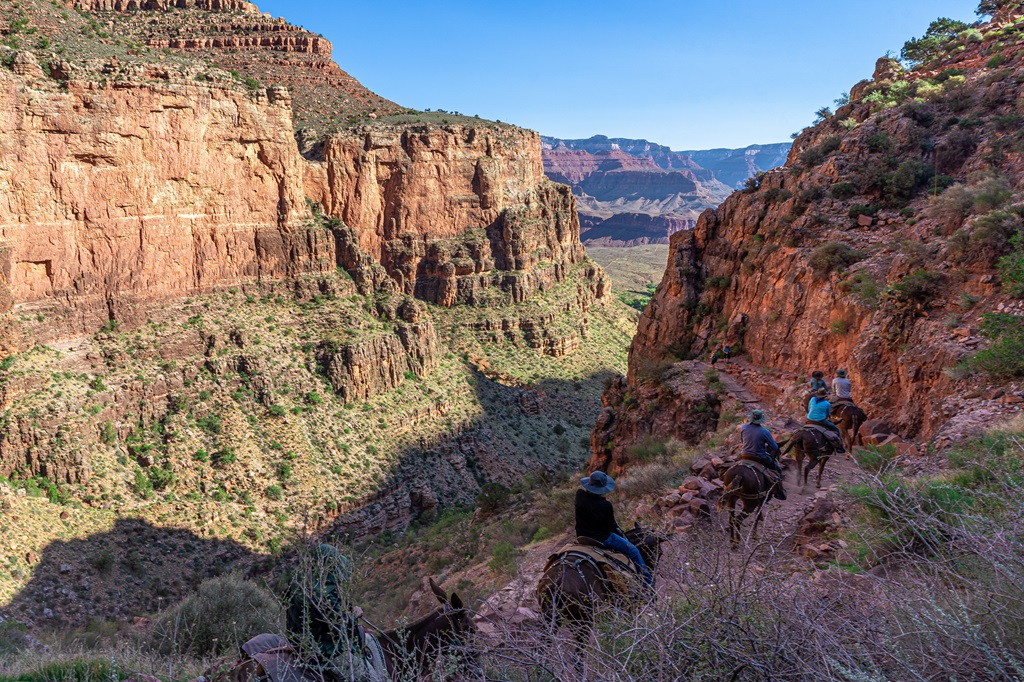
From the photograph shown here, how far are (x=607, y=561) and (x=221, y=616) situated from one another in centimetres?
1596

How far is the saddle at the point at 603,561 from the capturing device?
26.0 feet

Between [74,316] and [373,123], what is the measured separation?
3402 centimetres

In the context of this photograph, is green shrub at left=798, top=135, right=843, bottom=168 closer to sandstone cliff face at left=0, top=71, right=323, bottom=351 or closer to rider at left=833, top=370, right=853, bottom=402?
rider at left=833, top=370, right=853, bottom=402

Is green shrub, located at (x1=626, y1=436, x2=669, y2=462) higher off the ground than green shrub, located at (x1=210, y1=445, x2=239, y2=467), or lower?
higher

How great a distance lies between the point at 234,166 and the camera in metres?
41.7

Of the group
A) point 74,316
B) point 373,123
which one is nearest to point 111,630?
point 74,316

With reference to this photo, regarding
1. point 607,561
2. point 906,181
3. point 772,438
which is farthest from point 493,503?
point 607,561

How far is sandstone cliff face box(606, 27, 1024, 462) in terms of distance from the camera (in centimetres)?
1542

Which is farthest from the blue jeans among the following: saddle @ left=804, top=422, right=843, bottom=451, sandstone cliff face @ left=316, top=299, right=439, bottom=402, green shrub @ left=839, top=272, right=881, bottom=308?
sandstone cliff face @ left=316, top=299, right=439, bottom=402

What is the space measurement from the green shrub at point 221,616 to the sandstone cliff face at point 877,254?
16.6 meters

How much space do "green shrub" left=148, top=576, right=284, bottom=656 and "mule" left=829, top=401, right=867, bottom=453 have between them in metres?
15.8

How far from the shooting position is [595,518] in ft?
29.3

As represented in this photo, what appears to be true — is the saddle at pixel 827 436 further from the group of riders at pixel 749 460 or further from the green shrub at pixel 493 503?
the green shrub at pixel 493 503

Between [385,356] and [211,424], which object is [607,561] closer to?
[211,424]
